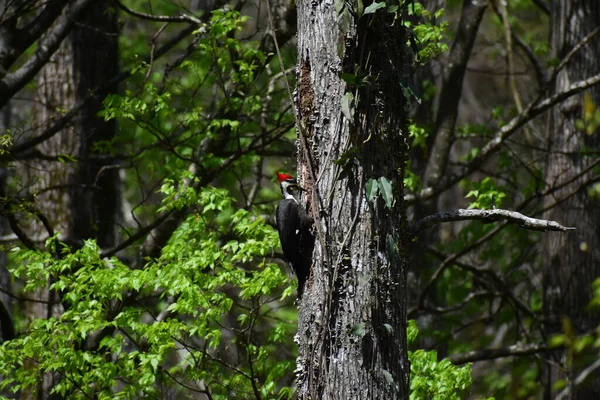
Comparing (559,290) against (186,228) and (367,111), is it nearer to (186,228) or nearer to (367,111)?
(186,228)

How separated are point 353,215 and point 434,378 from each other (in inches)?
93.0

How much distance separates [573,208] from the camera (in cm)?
861

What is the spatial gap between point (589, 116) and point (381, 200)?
1.37 metres

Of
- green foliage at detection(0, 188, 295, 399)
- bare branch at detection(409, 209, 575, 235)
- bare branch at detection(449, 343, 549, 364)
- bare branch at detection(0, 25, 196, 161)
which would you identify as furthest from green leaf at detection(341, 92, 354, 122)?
bare branch at detection(449, 343, 549, 364)

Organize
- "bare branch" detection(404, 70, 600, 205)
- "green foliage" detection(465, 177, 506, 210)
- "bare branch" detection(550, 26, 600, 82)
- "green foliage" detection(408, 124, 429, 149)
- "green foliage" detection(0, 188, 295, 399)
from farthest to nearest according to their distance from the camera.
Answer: "bare branch" detection(550, 26, 600, 82), "green foliage" detection(408, 124, 429, 149), "bare branch" detection(404, 70, 600, 205), "green foliage" detection(465, 177, 506, 210), "green foliage" detection(0, 188, 295, 399)

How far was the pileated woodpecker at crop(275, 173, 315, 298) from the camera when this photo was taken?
3.92 meters

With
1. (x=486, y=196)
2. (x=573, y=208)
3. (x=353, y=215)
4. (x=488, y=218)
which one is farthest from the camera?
(x=573, y=208)

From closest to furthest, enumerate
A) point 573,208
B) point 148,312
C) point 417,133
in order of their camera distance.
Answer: point 148,312, point 417,133, point 573,208

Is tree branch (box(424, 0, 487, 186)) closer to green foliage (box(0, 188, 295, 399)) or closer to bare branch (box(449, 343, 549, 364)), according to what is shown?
bare branch (box(449, 343, 549, 364))

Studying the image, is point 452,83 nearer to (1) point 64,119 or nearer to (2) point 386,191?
(1) point 64,119

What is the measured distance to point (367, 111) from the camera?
3.82m

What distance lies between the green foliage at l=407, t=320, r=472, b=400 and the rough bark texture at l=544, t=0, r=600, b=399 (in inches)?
119

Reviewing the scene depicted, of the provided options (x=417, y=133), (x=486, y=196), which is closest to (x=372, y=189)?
(x=486, y=196)

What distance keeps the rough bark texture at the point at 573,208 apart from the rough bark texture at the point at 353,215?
Answer: 5.05 metres
